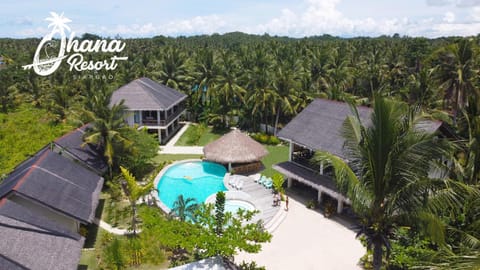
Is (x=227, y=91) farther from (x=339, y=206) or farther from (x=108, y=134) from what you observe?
(x=339, y=206)

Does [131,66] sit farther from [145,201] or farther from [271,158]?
[145,201]

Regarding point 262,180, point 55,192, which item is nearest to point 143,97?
point 262,180

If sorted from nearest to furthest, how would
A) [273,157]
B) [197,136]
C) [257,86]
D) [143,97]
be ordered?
[273,157] < [143,97] < [257,86] < [197,136]

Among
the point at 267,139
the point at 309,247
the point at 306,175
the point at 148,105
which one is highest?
the point at 148,105

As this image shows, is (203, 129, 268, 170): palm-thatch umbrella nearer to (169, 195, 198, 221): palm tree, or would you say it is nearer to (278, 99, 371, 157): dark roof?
(278, 99, 371, 157): dark roof

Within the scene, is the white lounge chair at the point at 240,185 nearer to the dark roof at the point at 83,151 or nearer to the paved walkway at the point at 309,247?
the paved walkway at the point at 309,247

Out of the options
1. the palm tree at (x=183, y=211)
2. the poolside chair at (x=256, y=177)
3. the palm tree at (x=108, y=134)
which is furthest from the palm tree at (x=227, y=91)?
the palm tree at (x=183, y=211)
